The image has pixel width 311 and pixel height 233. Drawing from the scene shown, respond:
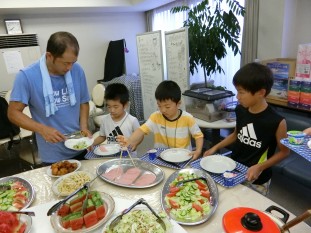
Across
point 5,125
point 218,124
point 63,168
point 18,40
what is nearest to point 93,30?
point 18,40

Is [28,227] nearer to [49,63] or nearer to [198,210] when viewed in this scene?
[198,210]

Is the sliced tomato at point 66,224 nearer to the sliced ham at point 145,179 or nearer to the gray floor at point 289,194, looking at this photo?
the sliced ham at point 145,179

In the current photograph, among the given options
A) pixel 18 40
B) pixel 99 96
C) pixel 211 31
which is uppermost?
pixel 18 40

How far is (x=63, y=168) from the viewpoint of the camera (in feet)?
4.40

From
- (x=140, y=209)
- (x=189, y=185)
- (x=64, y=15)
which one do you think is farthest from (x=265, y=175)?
(x=64, y=15)

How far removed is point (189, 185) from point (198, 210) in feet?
0.48

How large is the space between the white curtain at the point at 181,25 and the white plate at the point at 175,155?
7.08 feet

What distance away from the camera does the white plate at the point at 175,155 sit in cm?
136

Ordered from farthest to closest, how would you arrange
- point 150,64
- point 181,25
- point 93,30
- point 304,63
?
point 93,30
point 181,25
point 150,64
point 304,63

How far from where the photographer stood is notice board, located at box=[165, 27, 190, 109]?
2773mm

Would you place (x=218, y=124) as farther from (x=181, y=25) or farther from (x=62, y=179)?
(x=181, y=25)

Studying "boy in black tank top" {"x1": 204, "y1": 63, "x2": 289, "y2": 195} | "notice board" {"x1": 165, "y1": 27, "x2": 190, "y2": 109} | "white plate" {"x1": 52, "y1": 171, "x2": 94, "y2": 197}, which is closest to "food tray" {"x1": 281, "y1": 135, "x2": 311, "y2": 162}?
"boy in black tank top" {"x1": 204, "y1": 63, "x2": 289, "y2": 195}

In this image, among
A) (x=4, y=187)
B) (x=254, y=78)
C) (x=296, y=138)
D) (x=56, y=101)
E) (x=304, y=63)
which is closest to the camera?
(x=296, y=138)

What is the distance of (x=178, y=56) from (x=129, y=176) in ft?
6.74
